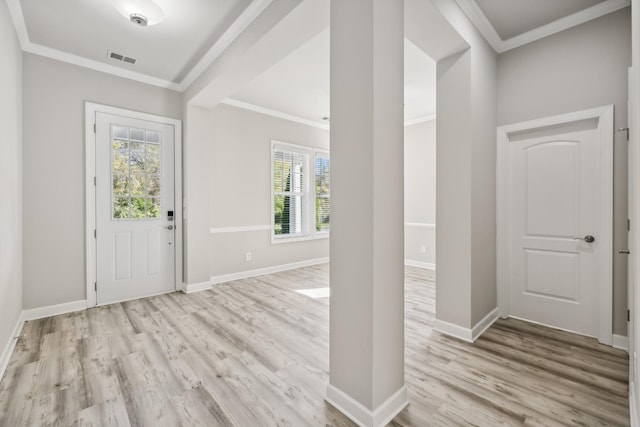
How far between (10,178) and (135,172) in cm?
132

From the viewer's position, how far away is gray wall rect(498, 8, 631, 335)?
2393 millimetres

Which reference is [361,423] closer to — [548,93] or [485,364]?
[485,364]

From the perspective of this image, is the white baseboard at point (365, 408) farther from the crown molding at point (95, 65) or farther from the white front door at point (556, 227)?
the crown molding at point (95, 65)

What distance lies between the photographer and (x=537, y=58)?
2781 millimetres

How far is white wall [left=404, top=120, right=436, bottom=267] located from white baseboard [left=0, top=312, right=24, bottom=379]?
533 cm

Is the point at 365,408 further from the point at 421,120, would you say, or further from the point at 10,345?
the point at 421,120

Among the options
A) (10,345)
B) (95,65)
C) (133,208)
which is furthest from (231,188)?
(10,345)

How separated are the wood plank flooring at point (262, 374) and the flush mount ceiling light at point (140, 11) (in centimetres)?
279

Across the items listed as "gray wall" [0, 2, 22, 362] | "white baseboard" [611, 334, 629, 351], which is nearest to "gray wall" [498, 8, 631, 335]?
"white baseboard" [611, 334, 629, 351]

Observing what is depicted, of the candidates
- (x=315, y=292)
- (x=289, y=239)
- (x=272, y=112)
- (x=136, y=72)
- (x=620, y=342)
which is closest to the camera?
(x=620, y=342)

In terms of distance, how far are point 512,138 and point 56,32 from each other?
461 cm

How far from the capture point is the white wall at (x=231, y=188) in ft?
13.3

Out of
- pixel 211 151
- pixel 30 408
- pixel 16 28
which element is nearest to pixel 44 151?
pixel 16 28

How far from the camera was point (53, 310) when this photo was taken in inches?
124
